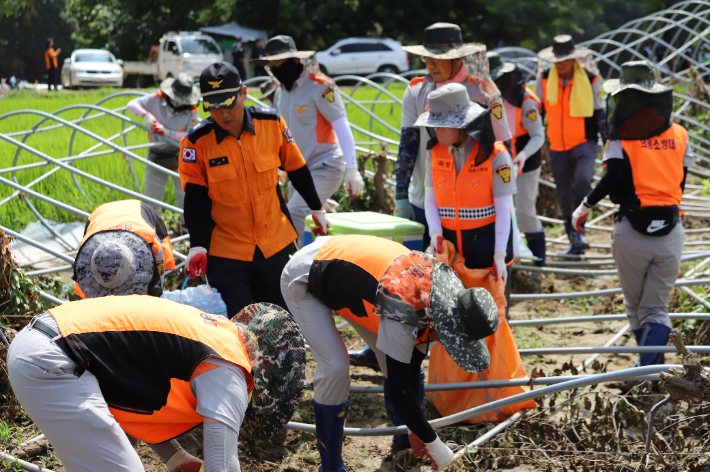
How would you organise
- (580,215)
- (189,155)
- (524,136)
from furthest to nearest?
(524,136), (580,215), (189,155)

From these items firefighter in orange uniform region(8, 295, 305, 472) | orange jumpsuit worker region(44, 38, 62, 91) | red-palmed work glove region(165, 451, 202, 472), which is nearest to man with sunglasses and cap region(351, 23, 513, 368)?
red-palmed work glove region(165, 451, 202, 472)

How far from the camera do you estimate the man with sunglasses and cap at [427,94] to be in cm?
408

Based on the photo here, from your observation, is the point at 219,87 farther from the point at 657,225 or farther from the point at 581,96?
the point at 581,96

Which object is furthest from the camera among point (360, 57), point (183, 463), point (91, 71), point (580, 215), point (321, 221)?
point (91, 71)

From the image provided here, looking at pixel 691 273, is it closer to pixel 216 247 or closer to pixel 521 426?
pixel 521 426

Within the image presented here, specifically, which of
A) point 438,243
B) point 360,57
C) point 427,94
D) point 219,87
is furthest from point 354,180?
point 360,57

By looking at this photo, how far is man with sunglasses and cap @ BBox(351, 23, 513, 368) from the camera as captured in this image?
408 cm

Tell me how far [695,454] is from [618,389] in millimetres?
1222

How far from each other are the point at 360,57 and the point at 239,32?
627cm

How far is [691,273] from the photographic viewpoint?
17.0 feet

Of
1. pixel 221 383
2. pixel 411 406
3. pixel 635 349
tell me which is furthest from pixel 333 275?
pixel 635 349

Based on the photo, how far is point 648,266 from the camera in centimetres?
385

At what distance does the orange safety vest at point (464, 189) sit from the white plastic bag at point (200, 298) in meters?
1.28

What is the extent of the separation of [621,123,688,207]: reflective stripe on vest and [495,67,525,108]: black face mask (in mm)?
1808
